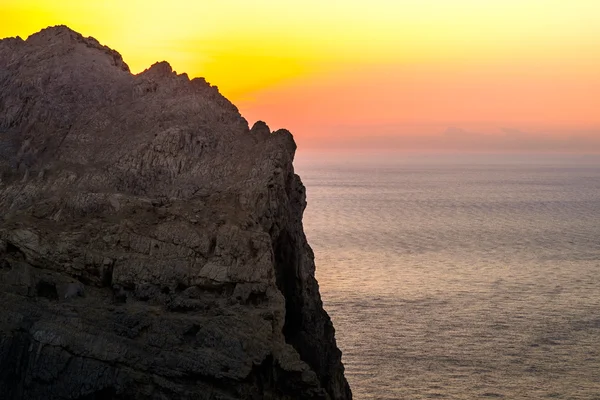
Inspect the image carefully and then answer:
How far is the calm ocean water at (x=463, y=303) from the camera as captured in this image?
42.5 meters

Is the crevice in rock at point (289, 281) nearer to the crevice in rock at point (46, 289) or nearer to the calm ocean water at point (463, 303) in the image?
the crevice in rock at point (46, 289)

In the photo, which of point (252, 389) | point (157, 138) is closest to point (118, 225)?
point (157, 138)

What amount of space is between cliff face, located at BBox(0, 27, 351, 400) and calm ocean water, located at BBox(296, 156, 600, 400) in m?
13.4

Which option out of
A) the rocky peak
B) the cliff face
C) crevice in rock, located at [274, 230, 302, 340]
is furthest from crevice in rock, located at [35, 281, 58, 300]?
the rocky peak

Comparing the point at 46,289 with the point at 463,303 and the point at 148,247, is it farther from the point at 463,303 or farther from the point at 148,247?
the point at 463,303

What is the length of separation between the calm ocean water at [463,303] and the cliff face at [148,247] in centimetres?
1335

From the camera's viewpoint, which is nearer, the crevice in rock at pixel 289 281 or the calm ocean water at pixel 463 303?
the crevice in rock at pixel 289 281

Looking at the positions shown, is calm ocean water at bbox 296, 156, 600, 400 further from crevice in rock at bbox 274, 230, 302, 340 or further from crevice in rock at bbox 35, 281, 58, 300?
crevice in rock at bbox 35, 281, 58, 300

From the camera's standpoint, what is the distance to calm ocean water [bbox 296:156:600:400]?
42500 mm

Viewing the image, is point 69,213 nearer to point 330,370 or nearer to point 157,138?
point 157,138

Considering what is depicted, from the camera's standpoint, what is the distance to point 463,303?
5728 cm

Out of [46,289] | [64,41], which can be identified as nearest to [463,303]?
[64,41]

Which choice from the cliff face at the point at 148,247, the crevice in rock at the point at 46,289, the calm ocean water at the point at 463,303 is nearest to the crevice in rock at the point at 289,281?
the cliff face at the point at 148,247

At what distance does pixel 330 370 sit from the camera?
30781 mm
